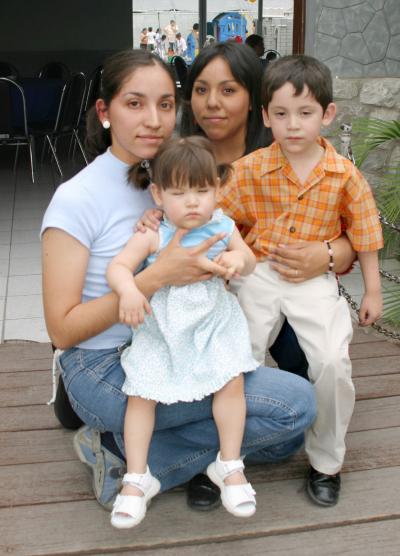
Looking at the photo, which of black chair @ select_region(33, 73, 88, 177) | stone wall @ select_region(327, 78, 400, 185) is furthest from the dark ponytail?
black chair @ select_region(33, 73, 88, 177)

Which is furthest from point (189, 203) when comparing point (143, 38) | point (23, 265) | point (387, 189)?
point (143, 38)

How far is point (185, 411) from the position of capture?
1.79m

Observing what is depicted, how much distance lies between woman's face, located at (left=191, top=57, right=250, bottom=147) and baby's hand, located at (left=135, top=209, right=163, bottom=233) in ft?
1.87

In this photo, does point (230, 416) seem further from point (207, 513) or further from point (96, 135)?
point (96, 135)

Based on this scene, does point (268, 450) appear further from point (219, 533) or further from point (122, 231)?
point (122, 231)

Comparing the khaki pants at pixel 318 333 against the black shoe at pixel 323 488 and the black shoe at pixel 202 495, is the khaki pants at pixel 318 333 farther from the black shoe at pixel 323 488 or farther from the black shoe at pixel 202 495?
Result: the black shoe at pixel 202 495

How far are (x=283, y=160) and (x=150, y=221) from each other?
1.51ft

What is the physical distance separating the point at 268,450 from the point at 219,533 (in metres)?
0.32

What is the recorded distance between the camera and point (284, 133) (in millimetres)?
1896

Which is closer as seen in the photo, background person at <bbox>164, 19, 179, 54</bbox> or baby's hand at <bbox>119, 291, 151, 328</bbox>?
baby's hand at <bbox>119, 291, 151, 328</bbox>

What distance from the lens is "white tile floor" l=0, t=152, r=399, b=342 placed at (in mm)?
3465

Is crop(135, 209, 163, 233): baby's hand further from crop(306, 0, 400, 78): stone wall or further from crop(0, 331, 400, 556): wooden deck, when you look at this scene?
crop(306, 0, 400, 78): stone wall

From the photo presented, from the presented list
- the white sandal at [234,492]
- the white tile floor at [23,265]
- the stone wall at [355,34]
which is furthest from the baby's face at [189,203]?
the stone wall at [355,34]

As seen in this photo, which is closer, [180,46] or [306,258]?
Answer: [306,258]
